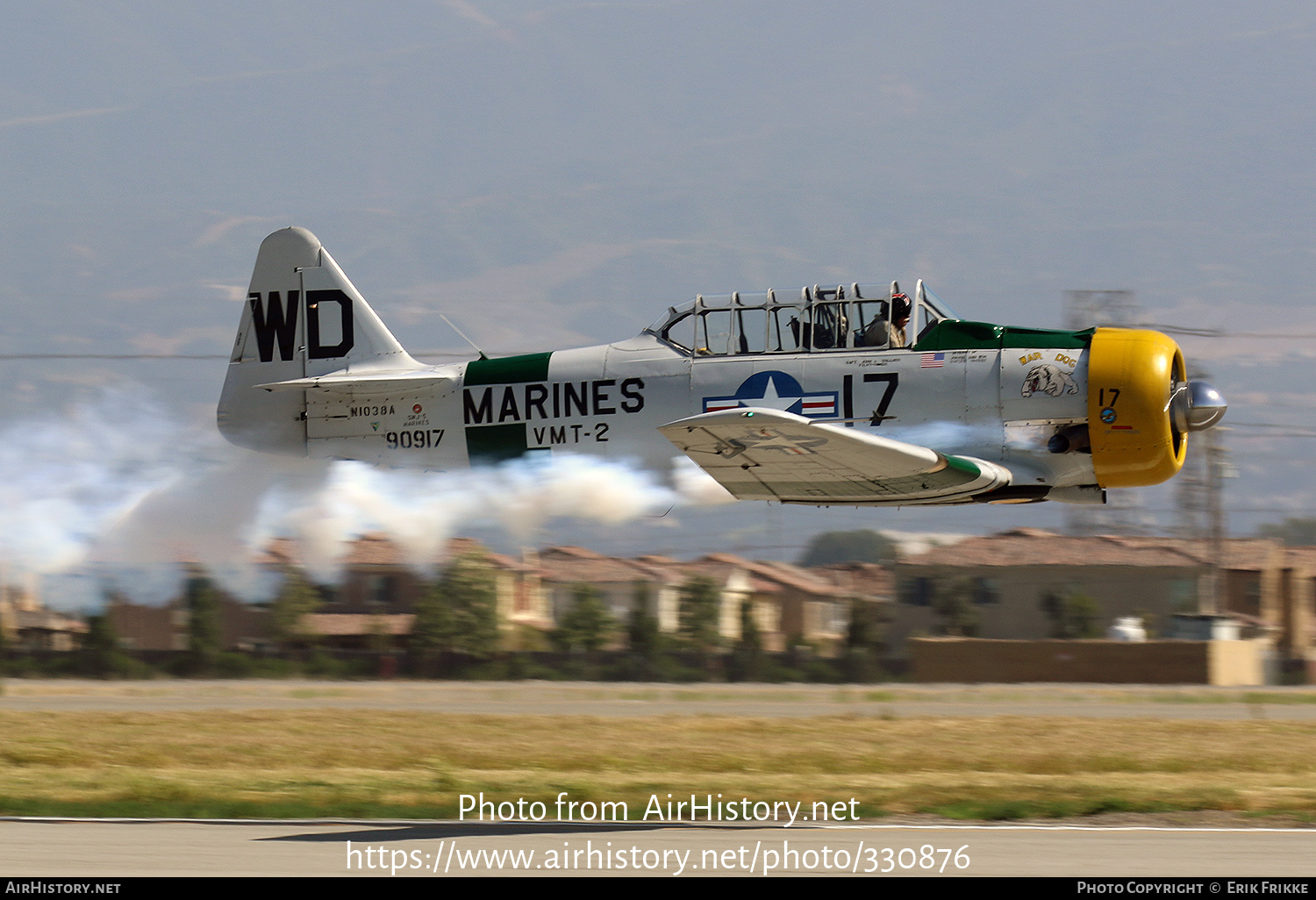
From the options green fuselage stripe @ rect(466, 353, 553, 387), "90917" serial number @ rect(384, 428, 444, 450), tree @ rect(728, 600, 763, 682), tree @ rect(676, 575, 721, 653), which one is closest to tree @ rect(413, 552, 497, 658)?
tree @ rect(676, 575, 721, 653)

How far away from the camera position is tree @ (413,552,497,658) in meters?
42.6

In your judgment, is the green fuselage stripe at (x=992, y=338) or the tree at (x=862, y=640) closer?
the green fuselage stripe at (x=992, y=338)

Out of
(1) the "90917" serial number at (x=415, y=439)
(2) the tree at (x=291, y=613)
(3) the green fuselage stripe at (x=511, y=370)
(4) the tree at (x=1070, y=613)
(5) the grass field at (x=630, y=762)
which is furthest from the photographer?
(4) the tree at (x=1070, y=613)

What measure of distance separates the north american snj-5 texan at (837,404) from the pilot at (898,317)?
2cm

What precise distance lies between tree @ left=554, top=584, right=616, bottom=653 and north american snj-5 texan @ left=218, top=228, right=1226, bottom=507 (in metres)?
30.3

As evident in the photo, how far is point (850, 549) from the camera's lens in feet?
313

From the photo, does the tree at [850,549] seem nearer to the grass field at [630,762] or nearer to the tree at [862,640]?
the tree at [862,640]

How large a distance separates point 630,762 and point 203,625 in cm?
2584

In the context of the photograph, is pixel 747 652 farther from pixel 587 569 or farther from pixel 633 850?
pixel 633 850

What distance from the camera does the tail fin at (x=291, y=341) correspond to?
53.4 ft

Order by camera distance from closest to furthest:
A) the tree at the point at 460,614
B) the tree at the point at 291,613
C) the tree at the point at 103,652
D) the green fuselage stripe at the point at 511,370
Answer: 1. the green fuselage stripe at the point at 511,370
2. the tree at the point at 103,652
3. the tree at the point at 460,614
4. the tree at the point at 291,613

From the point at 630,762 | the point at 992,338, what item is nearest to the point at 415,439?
the point at 630,762

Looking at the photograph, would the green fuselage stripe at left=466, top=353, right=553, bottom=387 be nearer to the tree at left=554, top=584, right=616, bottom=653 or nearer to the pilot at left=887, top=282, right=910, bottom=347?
the pilot at left=887, top=282, right=910, bottom=347

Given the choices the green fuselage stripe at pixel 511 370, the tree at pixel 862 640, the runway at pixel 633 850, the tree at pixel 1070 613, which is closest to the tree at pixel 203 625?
the tree at pixel 862 640
